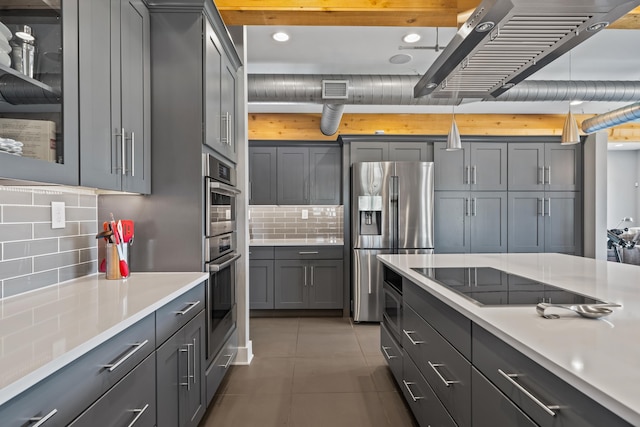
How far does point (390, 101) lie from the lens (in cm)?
378

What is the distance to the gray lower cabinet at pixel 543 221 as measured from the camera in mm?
4715

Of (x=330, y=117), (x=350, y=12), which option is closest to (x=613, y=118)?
(x=330, y=117)

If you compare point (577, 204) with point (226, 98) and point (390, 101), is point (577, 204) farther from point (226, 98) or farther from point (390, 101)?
point (226, 98)

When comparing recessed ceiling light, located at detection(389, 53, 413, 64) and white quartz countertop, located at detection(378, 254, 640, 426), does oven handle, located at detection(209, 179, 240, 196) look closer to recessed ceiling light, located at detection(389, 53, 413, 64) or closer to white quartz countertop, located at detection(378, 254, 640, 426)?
white quartz countertop, located at detection(378, 254, 640, 426)

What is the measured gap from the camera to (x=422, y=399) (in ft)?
6.45

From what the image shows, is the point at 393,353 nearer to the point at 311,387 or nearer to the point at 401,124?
the point at 311,387

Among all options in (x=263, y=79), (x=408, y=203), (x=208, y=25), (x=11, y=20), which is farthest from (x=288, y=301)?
(x=11, y=20)

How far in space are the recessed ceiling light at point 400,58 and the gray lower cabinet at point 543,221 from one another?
223cm

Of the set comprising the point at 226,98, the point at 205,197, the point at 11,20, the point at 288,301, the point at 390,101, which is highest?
the point at 390,101

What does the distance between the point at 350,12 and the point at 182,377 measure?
239cm

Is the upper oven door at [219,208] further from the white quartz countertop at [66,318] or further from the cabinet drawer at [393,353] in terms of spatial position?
the cabinet drawer at [393,353]

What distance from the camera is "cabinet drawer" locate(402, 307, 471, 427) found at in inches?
57.1

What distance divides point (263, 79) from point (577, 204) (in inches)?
164

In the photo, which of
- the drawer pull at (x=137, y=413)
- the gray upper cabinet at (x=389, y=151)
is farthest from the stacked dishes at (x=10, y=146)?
the gray upper cabinet at (x=389, y=151)
